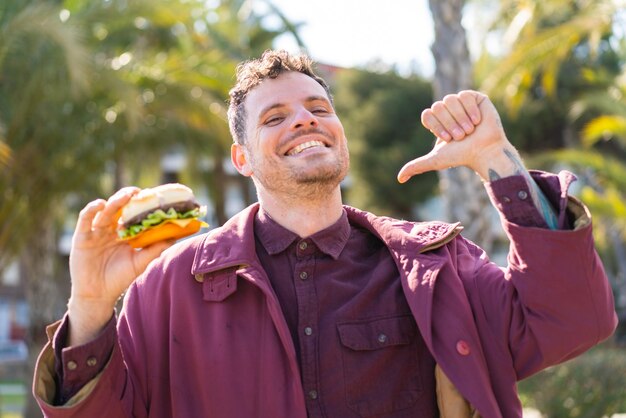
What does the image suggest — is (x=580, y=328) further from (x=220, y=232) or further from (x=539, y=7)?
(x=539, y=7)

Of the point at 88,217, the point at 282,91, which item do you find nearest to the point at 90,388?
the point at 88,217

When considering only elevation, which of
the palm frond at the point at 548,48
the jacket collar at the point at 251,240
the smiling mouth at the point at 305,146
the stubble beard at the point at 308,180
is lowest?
the jacket collar at the point at 251,240

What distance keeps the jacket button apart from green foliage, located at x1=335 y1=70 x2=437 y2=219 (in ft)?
75.4

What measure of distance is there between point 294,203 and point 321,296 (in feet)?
1.16

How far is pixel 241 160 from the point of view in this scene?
3293 millimetres

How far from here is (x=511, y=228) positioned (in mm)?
2588

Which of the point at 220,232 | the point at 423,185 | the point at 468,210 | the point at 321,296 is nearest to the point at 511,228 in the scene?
the point at 321,296

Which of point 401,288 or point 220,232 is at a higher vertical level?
point 220,232

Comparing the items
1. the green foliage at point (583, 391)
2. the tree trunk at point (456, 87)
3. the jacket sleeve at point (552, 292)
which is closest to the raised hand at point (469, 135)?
the jacket sleeve at point (552, 292)

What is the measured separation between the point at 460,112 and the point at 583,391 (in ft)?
23.0

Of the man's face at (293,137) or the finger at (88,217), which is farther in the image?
the man's face at (293,137)

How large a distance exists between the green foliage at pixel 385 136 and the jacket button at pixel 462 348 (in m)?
23.0

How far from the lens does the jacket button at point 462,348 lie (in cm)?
265

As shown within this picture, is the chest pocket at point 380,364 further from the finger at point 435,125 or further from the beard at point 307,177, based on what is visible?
the finger at point 435,125
